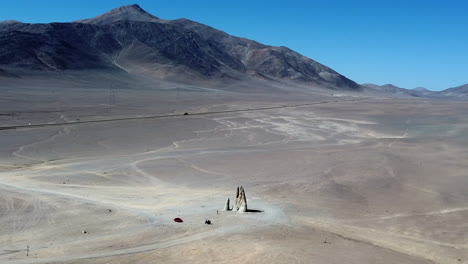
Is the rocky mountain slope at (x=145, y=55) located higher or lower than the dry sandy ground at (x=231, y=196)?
higher

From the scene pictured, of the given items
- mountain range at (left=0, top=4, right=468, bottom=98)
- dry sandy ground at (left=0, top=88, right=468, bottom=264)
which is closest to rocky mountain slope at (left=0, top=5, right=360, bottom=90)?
mountain range at (left=0, top=4, right=468, bottom=98)

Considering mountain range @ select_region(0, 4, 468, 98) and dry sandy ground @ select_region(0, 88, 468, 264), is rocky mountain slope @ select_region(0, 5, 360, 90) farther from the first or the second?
dry sandy ground @ select_region(0, 88, 468, 264)

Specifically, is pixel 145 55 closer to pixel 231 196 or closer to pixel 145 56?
pixel 145 56

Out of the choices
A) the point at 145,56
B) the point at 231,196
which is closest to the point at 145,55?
the point at 145,56

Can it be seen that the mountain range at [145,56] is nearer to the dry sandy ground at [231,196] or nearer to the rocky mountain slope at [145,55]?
the rocky mountain slope at [145,55]

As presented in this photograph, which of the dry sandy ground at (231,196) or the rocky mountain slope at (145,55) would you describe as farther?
the rocky mountain slope at (145,55)

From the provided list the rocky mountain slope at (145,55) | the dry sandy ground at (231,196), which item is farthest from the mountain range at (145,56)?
the dry sandy ground at (231,196)
